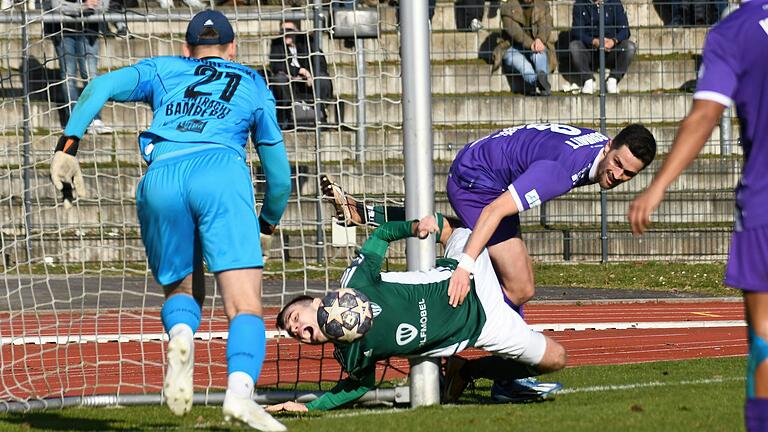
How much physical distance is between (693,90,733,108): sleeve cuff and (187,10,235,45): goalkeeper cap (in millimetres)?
2766

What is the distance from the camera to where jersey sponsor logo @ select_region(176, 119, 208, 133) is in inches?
252

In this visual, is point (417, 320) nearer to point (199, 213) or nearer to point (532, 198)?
point (532, 198)

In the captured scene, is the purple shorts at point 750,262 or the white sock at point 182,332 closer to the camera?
the purple shorts at point 750,262

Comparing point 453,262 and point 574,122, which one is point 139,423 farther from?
point 574,122

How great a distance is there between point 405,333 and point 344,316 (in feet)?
1.49

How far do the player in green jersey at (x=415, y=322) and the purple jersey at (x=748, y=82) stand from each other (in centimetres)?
239

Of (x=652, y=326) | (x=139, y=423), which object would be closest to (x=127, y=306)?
(x=652, y=326)

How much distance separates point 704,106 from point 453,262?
2.94 metres

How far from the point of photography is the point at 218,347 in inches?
420

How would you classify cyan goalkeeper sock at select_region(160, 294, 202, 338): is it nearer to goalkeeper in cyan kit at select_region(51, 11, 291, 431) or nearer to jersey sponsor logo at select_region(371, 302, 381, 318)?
goalkeeper in cyan kit at select_region(51, 11, 291, 431)

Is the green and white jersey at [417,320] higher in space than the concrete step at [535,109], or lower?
lower

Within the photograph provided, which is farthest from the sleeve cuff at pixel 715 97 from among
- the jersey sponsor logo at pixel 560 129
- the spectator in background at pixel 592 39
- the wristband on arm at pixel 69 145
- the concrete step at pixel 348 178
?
the spectator in background at pixel 592 39

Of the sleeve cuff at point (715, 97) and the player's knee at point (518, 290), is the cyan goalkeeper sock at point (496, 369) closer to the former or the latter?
the player's knee at point (518, 290)

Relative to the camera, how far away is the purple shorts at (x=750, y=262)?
479 cm
